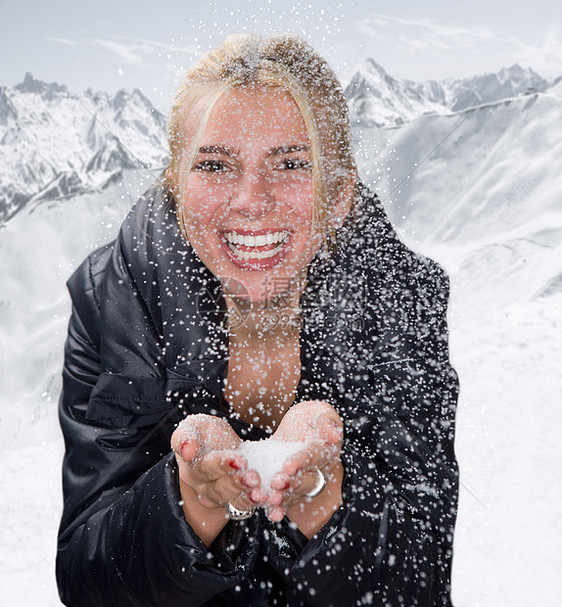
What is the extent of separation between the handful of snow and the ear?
13.8 inches

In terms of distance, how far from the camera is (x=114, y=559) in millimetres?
689

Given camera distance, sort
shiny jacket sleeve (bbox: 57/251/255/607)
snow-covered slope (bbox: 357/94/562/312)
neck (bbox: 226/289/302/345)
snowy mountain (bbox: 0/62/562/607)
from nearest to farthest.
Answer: shiny jacket sleeve (bbox: 57/251/255/607) → neck (bbox: 226/289/302/345) → snowy mountain (bbox: 0/62/562/607) → snow-covered slope (bbox: 357/94/562/312)

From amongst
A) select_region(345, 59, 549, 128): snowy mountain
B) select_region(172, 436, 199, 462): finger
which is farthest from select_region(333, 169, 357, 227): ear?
select_region(345, 59, 549, 128): snowy mountain

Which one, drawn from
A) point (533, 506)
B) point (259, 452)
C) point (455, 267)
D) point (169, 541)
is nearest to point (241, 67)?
point (259, 452)

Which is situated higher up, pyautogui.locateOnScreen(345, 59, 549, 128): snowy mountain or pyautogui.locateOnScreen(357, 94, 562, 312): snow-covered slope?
pyautogui.locateOnScreen(345, 59, 549, 128): snowy mountain

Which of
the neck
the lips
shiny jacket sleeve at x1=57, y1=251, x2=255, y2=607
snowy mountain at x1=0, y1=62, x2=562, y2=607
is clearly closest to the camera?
shiny jacket sleeve at x1=57, y1=251, x2=255, y2=607

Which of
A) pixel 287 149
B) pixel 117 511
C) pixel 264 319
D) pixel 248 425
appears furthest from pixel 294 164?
pixel 117 511

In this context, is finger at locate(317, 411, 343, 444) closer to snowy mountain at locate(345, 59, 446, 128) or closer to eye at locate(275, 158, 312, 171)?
eye at locate(275, 158, 312, 171)

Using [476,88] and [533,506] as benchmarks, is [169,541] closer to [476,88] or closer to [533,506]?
[533,506]

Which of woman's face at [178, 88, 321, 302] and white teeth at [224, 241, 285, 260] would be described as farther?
white teeth at [224, 241, 285, 260]

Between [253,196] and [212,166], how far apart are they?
0.06 metres

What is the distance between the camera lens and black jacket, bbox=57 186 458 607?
0.66 meters

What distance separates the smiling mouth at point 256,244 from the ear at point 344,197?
0.09 metres

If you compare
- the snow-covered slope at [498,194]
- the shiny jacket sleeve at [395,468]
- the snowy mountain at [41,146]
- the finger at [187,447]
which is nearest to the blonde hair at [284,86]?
the shiny jacket sleeve at [395,468]
